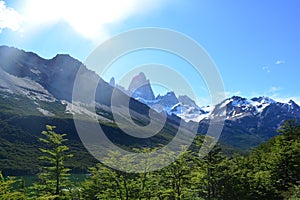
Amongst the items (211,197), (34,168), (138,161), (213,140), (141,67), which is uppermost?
(34,168)

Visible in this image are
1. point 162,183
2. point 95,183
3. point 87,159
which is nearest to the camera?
point 162,183

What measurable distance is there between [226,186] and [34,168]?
151m

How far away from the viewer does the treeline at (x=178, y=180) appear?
27.0 metres

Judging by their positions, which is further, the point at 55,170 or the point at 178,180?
the point at 178,180

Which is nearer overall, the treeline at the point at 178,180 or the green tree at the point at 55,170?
the green tree at the point at 55,170

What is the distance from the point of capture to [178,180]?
29.4m

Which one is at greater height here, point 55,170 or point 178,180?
point 178,180

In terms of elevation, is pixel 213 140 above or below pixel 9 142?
below

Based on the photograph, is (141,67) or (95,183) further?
(95,183)

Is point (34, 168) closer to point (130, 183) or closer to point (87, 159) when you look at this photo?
point (87, 159)

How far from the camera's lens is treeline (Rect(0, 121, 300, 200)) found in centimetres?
2703

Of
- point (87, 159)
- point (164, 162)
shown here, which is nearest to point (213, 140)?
point (164, 162)

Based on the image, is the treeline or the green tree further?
the treeline

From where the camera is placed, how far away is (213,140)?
116 feet
